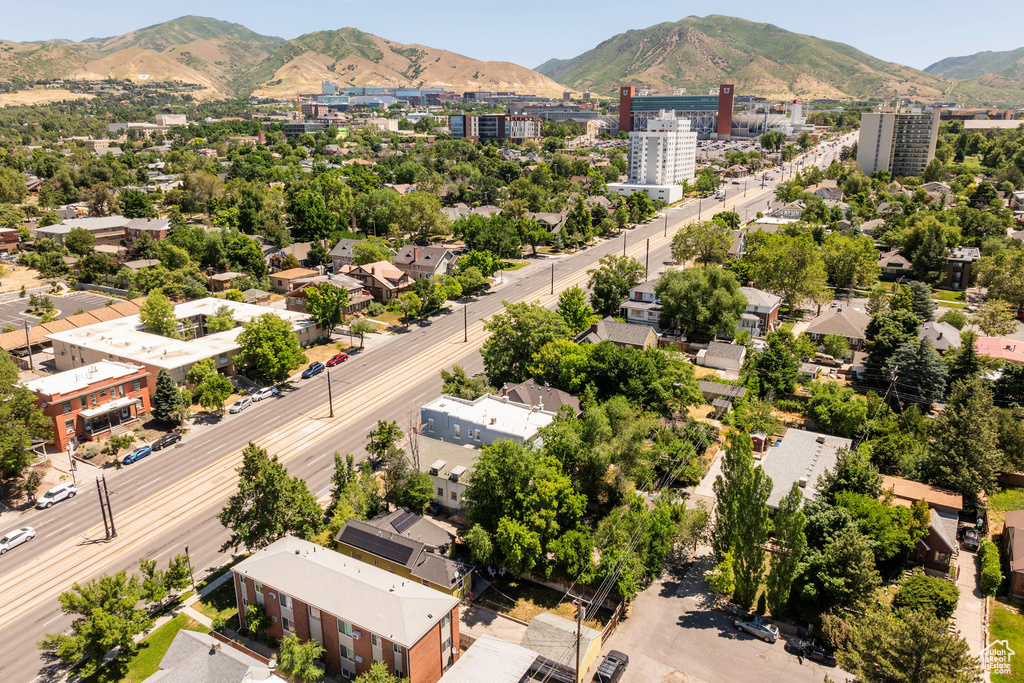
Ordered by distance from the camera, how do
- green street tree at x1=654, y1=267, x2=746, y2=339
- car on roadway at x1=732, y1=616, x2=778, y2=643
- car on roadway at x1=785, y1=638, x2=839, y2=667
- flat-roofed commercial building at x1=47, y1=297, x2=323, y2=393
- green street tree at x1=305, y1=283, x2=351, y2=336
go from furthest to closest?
green street tree at x1=305, y1=283, x2=351, y2=336
green street tree at x1=654, y1=267, x2=746, y2=339
flat-roofed commercial building at x1=47, y1=297, x2=323, y2=393
car on roadway at x1=732, y1=616, x2=778, y2=643
car on roadway at x1=785, y1=638, x2=839, y2=667

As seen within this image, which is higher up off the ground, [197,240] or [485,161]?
[485,161]

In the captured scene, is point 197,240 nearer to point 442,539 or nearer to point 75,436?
point 75,436

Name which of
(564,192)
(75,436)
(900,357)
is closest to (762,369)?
(900,357)

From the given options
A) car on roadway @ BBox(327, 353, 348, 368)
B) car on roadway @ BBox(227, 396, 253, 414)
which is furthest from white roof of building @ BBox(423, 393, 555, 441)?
car on roadway @ BBox(327, 353, 348, 368)

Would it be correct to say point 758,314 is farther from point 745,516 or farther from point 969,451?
point 745,516

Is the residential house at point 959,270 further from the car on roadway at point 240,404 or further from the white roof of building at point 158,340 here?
the car on roadway at point 240,404

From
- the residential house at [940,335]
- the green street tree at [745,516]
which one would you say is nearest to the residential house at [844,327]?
the residential house at [940,335]

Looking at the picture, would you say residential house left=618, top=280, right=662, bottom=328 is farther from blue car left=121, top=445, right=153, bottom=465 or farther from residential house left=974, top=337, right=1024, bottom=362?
blue car left=121, top=445, right=153, bottom=465
